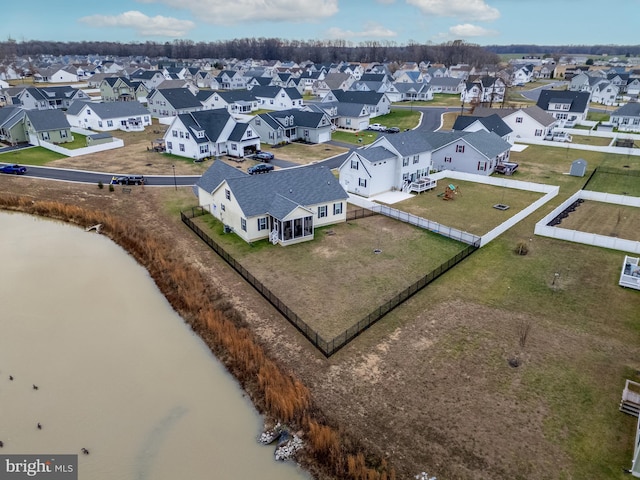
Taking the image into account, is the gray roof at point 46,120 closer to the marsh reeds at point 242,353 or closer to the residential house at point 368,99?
the marsh reeds at point 242,353

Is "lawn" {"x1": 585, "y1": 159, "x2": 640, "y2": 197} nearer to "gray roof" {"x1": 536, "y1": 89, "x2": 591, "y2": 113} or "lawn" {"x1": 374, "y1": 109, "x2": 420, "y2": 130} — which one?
"gray roof" {"x1": 536, "y1": 89, "x2": 591, "y2": 113}

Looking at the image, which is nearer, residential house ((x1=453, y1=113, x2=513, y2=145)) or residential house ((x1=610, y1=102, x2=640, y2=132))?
residential house ((x1=453, y1=113, x2=513, y2=145))

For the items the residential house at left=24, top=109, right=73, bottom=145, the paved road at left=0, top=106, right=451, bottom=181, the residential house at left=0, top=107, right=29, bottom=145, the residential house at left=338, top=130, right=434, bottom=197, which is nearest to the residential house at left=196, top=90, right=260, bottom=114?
the residential house at left=24, top=109, right=73, bottom=145

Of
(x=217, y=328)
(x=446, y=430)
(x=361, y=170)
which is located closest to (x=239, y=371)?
(x=217, y=328)

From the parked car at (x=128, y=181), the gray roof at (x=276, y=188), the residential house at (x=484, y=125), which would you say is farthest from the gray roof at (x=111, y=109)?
the residential house at (x=484, y=125)

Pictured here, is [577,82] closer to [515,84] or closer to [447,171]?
[515,84]

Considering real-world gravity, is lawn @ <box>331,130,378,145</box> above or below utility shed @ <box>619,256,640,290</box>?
above

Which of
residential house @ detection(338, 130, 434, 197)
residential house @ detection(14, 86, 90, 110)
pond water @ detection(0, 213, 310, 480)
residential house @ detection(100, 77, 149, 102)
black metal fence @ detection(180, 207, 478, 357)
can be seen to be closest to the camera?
pond water @ detection(0, 213, 310, 480)
